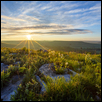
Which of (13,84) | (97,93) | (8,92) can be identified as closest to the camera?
(97,93)

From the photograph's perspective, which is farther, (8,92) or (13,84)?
(13,84)

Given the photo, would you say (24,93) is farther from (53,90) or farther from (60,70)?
(60,70)

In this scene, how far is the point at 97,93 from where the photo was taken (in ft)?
8.25

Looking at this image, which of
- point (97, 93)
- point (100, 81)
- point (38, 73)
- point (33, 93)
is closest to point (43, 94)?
point (33, 93)

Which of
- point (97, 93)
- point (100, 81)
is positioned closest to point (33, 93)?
point (97, 93)

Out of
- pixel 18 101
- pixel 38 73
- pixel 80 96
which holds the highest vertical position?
pixel 38 73

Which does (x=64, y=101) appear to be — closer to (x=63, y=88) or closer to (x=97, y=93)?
(x=63, y=88)

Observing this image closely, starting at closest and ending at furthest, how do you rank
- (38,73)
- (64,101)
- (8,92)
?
(64,101) → (8,92) → (38,73)

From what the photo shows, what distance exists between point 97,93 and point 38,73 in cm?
235

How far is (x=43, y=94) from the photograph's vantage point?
8.27 ft

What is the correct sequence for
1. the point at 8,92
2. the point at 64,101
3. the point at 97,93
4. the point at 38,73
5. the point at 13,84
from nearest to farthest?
the point at 64,101 < the point at 97,93 < the point at 8,92 < the point at 13,84 < the point at 38,73

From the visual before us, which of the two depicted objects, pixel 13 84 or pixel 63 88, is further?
pixel 13 84

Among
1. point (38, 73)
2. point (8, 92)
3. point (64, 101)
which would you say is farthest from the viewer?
point (38, 73)

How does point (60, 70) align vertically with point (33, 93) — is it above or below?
above
